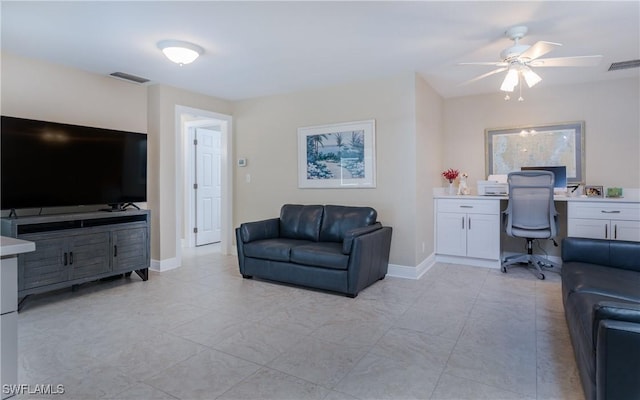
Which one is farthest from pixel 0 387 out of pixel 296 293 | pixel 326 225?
pixel 326 225

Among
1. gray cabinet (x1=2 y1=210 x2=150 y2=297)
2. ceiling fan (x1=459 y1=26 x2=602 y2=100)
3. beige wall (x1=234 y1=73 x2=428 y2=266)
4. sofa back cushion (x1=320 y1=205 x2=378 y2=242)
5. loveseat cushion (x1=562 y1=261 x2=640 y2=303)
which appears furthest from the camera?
beige wall (x1=234 y1=73 x2=428 y2=266)

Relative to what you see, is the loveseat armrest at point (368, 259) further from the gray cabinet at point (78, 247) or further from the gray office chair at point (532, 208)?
the gray cabinet at point (78, 247)

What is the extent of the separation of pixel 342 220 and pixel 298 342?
6.05 feet

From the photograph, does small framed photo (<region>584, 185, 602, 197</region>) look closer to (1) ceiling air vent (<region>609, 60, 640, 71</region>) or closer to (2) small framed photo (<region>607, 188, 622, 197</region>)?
(2) small framed photo (<region>607, 188, 622, 197</region>)

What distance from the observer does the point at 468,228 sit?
15.2 feet

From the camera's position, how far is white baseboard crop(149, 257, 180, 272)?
450 centimetres

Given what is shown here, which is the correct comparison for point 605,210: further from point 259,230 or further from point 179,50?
point 179,50

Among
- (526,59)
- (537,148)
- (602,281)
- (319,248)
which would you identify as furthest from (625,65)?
(319,248)

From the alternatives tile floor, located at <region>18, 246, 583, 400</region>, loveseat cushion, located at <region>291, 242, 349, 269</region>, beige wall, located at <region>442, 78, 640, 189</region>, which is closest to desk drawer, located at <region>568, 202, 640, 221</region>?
beige wall, located at <region>442, 78, 640, 189</region>

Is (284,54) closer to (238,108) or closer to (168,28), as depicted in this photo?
(168,28)

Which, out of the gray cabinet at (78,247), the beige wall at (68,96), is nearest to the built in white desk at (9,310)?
the gray cabinet at (78,247)

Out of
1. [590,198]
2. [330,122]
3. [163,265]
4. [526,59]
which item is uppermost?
[526,59]

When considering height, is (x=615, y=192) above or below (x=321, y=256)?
above

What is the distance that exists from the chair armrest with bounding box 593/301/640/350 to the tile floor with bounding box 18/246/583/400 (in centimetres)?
60
